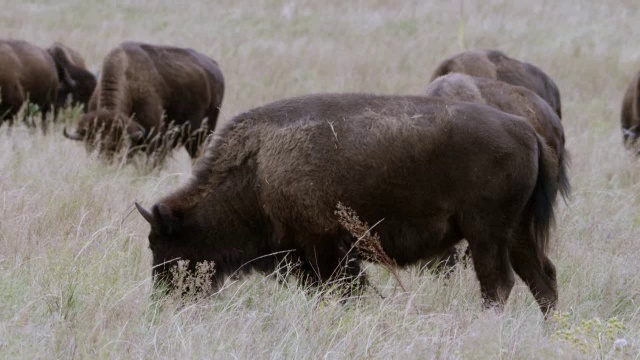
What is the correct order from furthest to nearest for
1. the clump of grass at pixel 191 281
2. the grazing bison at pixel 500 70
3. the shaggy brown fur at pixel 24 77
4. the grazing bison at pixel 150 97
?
the shaggy brown fur at pixel 24 77 → the grazing bison at pixel 150 97 → the grazing bison at pixel 500 70 → the clump of grass at pixel 191 281

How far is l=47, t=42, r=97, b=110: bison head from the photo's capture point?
1633 cm

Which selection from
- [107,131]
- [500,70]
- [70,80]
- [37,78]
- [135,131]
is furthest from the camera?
[70,80]

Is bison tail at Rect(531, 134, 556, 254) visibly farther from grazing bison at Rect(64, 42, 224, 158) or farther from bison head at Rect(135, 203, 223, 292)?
grazing bison at Rect(64, 42, 224, 158)

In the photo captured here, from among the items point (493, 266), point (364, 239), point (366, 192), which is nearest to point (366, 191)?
point (366, 192)

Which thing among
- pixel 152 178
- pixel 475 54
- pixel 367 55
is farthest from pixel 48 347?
pixel 367 55

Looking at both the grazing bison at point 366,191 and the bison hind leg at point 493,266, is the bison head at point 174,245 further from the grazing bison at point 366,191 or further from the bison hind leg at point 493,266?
the bison hind leg at point 493,266

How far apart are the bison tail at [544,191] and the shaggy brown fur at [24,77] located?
907cm

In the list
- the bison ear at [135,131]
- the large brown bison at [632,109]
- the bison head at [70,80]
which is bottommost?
the bison head at [70,80]

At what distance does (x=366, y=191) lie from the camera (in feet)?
17.8

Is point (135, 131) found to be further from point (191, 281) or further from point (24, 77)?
point (191, 281)

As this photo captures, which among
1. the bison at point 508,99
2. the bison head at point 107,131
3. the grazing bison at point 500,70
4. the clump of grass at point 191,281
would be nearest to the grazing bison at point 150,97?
the bison head at point 107,131

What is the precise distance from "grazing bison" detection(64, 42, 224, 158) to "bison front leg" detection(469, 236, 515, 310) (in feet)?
17.7

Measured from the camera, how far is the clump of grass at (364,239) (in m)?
5.10

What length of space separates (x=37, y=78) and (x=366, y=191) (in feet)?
34.1
